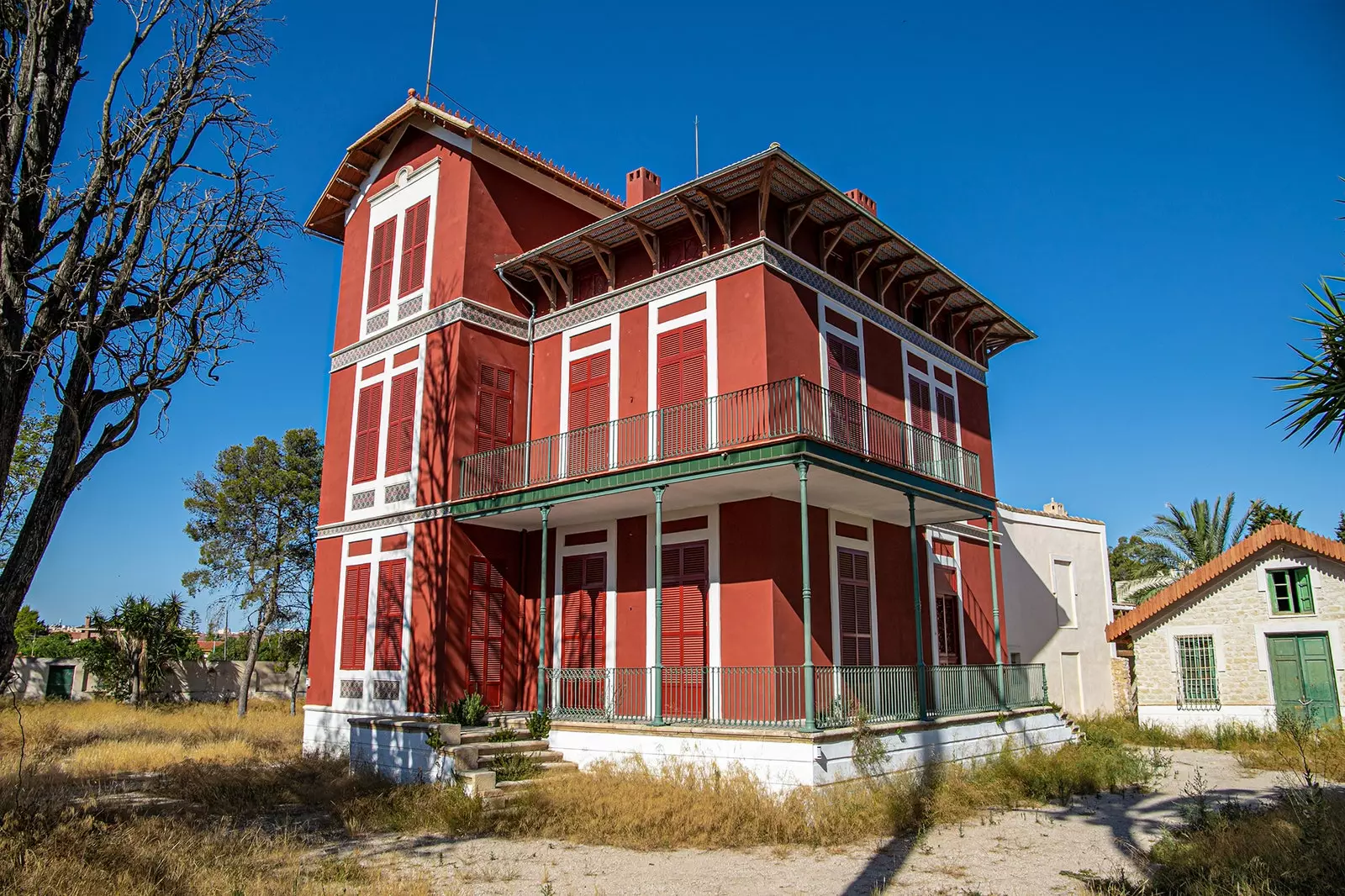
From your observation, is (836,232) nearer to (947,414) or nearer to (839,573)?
(947,414)

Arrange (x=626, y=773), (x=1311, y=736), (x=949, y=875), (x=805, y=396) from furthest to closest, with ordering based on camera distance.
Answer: (x=1311, y=736) < (x=805, y=396) < (x=626, y=773) < (x=949, y=875)

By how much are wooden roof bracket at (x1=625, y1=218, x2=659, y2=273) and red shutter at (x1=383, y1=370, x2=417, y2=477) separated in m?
5.49

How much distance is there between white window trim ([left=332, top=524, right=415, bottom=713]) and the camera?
54.7 ft

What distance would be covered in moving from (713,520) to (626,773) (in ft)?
14.3

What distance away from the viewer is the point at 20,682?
3319 cm

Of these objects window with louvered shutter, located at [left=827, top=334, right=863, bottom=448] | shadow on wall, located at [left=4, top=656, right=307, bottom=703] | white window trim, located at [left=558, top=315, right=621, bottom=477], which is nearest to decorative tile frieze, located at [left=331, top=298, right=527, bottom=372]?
white window trim, located at [left=558, top=315, right=621, bottom=477]

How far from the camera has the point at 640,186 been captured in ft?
59.7

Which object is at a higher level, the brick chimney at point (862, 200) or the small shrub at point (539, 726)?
the brick chimney at point (862, 200)

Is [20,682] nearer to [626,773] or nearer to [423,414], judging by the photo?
[423,414]

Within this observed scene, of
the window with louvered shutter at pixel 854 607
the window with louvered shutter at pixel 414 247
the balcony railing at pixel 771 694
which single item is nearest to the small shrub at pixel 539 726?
the balcony railing at pixel 771 694

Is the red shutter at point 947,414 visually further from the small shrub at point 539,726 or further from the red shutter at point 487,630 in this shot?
the small shrub at point 539,726

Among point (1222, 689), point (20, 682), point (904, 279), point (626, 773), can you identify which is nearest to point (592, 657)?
point (626, 773)

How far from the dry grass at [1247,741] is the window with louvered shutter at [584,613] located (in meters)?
9.66

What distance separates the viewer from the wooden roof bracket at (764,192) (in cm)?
1398
